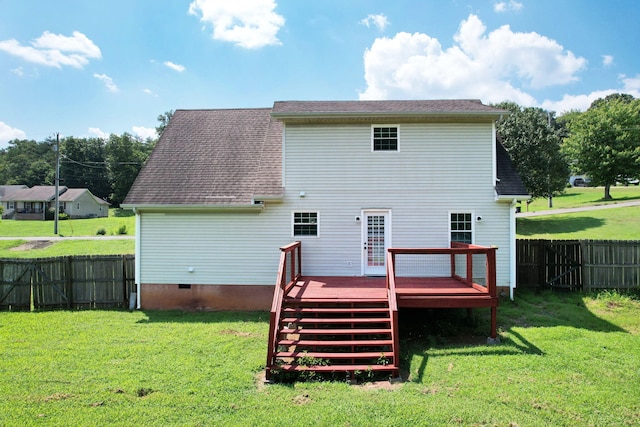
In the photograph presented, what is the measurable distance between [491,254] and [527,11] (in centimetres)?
865

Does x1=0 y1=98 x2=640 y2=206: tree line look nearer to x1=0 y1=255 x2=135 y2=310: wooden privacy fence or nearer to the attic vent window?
the attic vent window

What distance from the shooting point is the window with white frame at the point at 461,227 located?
9.60 meters

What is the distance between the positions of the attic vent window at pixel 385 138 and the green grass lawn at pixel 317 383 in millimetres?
4489

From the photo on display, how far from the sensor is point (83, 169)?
6294cm

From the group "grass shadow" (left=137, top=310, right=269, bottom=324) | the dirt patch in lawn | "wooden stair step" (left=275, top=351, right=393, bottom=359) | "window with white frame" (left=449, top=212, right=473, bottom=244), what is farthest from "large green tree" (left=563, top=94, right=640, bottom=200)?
the dirt patch in lawn

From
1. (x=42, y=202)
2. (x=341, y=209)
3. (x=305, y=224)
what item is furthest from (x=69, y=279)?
(x=42, y=202)

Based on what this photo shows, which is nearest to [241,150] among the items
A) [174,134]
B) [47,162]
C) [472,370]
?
[174,134]

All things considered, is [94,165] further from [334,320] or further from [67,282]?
[334,320]

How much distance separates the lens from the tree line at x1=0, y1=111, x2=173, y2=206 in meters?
53.7

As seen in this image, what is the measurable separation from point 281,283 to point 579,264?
9.11m

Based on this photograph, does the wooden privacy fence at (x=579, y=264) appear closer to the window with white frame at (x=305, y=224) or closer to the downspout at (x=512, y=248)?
the downspout at (x=512, y=248)

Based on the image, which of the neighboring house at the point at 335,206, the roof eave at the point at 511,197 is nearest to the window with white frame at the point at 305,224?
the neighboring house at the point at 335,206

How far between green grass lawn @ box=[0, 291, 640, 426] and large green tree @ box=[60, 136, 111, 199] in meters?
63.6

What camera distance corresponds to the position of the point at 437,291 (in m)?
7.54
